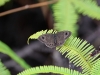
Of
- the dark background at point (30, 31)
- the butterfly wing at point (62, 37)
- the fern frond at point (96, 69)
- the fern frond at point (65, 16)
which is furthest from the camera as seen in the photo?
the dark background at point (30, 31)

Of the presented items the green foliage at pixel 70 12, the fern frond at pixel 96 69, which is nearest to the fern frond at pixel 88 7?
the green foliage at pixel 70 12

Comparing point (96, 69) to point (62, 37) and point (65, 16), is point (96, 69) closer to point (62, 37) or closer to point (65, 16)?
point (62, 37)

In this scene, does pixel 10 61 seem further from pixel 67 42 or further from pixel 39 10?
pixel 67 42

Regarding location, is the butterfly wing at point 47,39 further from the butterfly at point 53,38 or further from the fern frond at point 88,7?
the fern frond at point 88,7

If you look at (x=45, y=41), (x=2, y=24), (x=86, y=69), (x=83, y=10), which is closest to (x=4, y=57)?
(x=2, y=24)

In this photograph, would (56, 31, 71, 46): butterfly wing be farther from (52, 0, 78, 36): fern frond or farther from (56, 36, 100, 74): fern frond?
(52, 0, 78, 36): fern frond
